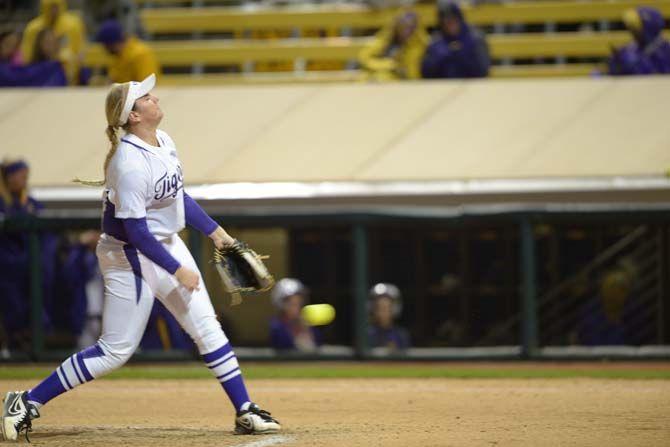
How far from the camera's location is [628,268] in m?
11.0

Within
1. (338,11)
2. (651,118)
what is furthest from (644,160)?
(338,11)

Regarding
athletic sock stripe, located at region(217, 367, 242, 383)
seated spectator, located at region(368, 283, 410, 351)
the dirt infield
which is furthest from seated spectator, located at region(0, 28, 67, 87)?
athletic sock stripe, located at region(217, 367, 242, 383)

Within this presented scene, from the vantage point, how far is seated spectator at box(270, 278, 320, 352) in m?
10.6

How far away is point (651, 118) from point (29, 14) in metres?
9.19

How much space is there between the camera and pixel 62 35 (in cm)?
1455

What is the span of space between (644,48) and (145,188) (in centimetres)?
762

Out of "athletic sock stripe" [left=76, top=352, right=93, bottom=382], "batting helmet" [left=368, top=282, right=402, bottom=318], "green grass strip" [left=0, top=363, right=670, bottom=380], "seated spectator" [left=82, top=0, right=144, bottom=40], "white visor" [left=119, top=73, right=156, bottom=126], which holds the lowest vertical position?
"green grass strip" [left=0, top=363, right=670, bottom=380]

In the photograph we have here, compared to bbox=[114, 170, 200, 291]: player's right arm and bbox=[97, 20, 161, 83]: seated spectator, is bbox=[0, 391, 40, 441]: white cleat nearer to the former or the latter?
bbox=[114, 170, 200, 291]: player's right arm

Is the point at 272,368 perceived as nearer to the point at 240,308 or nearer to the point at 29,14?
the point at 240,308

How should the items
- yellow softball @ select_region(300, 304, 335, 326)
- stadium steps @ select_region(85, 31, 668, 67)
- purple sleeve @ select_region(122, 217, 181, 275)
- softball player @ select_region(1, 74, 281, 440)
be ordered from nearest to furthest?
purple sleeve @ select_region(122, 217, 181, 275) < softball player @ select_region(1, 74, 281, 440) < yellow softball @ select_region(300, 304, 335, 326) < stadium steps @ select_region(85, 31, 668, 67)

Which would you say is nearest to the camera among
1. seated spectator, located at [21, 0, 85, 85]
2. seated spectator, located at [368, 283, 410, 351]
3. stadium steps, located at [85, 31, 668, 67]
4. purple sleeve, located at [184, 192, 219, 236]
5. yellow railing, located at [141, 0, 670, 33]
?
purple sleeve, located at [184, 192, 219, 236]

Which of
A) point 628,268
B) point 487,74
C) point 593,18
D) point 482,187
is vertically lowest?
point 628,268

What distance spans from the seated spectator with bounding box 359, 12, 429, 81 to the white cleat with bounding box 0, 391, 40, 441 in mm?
7385

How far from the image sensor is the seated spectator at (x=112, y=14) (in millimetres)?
16250
